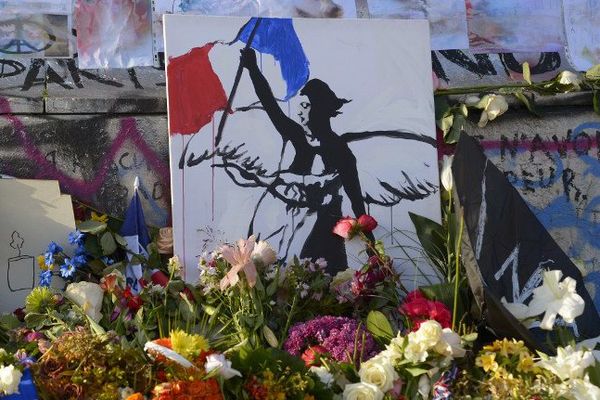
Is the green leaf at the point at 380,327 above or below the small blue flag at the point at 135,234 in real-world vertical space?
below

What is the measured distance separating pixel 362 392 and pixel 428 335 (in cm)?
24

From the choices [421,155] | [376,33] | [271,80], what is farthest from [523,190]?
[271,80]

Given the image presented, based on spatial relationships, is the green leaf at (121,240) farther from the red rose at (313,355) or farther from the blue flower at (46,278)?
the red rose at (313,355)

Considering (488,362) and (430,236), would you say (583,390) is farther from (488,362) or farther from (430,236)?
(430,236)

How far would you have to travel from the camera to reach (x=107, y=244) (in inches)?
127

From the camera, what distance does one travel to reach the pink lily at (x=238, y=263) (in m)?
2.93

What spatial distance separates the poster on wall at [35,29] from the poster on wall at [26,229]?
2.25ft

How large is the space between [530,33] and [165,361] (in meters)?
2.42

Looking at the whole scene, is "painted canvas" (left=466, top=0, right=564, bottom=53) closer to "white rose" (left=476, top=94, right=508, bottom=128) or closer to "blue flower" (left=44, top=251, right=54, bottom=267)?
"white rose" (left=476, top=94, right=508, bottom=128)

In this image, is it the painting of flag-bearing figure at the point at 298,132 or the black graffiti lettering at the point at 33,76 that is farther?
the black graffiti lettering at the point at 33,76

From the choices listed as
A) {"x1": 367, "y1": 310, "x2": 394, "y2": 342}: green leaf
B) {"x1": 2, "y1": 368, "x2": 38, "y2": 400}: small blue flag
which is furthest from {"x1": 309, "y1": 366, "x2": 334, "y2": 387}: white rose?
{"x1": 2, "y1": 368, "x2": 38, "y2": 400}: small blue flag

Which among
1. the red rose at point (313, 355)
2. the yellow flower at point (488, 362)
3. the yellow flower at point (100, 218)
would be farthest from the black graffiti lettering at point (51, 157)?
the yellow flower at point (488, 362)

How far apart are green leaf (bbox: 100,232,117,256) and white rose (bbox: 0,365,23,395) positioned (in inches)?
32.5

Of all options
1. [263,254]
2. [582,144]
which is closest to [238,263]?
[263,254]
